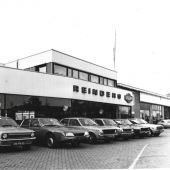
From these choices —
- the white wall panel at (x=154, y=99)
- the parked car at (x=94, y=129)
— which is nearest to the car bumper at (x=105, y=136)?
the parked car at (x=94, y=129)

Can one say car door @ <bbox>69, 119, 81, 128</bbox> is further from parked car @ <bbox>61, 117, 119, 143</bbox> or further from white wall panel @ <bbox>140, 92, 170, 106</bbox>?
white wall panel @ <bbox>140, 92, 170, 106</bbox>

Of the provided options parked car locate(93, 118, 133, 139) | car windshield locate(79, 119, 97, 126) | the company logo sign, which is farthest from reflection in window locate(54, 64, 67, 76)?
the company logo sign

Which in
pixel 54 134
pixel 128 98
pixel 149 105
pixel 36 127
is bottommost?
pixel 54 134

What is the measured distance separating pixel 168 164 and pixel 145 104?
1473 inches

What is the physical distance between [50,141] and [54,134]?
1.54 ft

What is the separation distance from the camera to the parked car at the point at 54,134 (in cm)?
1426

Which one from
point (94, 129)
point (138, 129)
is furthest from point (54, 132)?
point (138, 129)

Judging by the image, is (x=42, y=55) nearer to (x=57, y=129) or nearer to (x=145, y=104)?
(x=57, y=129)

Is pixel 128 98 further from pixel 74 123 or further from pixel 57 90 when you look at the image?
pixel 74 123

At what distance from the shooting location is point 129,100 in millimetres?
35500

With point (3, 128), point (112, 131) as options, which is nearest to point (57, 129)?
point (3, 128)

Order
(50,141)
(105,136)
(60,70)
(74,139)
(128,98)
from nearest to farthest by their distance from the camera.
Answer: (74,139)
(50,141)
(105,136)
(60,70)
(128,98)

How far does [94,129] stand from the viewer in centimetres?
1688

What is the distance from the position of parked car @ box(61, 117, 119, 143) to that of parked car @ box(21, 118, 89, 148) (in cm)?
130
